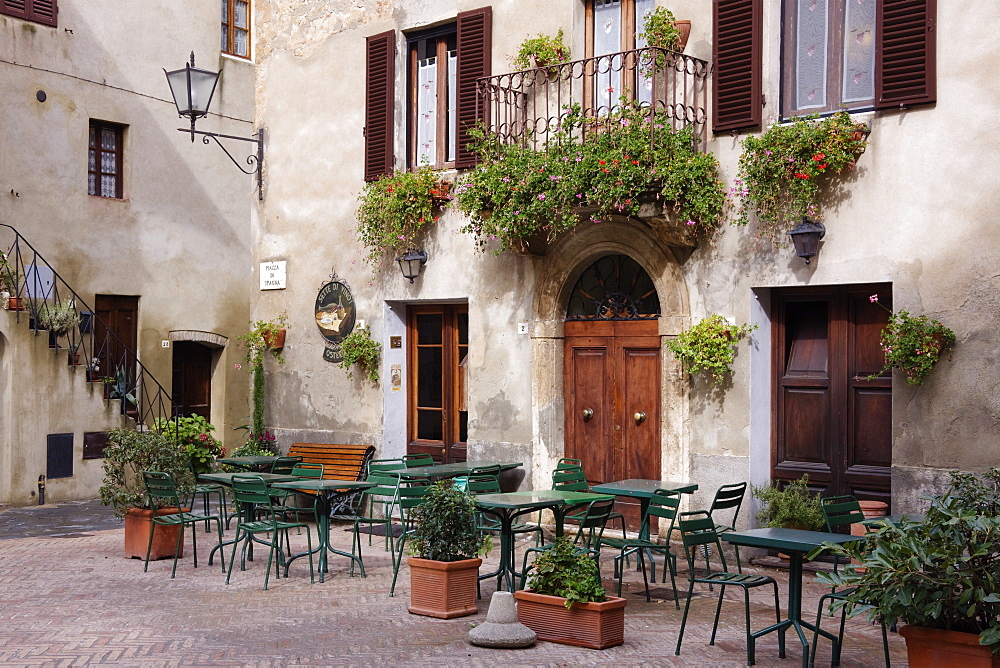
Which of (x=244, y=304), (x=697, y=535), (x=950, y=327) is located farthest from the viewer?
(x=244, y=304)

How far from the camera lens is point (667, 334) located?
10180mm

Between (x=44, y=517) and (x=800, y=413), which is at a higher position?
(x=800, y=413)

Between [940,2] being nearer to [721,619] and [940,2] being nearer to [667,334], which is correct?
[667,334]

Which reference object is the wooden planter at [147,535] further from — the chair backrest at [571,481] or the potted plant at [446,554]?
the chair backrest at [571,481]

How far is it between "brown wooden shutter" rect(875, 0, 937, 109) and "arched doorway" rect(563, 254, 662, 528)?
2911 mm

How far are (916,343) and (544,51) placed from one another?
4.60 meters

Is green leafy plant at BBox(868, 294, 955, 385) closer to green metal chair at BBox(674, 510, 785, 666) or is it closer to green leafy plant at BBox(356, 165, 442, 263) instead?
green metal chair at BBox(674, 510, 785, 666)

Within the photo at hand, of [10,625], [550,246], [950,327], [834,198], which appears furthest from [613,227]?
[10,625]

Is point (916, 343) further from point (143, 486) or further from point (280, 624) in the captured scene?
point (143, 486)

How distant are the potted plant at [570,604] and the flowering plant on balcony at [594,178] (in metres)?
3.63

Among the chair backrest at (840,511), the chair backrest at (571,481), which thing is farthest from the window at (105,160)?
the chair backrest at (840,511)

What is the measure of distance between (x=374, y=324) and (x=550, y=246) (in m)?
2.72

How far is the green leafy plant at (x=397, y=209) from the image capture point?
11.9 m

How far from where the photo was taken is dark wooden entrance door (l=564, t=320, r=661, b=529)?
1059cm
